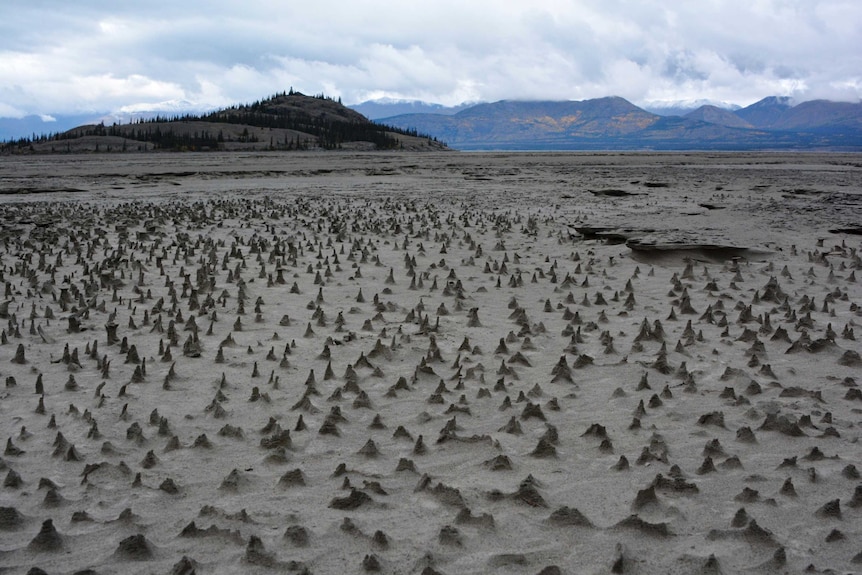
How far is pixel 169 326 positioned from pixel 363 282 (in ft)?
9.51

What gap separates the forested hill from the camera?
7856 centimetres

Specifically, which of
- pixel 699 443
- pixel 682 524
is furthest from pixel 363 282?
pixel 682 524

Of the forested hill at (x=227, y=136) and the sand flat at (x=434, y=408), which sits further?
the forested hill at (x=227, y=136)

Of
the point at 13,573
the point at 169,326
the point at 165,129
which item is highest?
the point at 165,129

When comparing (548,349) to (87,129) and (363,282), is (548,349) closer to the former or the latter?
(363,282)

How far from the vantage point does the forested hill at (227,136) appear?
7856cm

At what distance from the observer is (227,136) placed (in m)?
92.1

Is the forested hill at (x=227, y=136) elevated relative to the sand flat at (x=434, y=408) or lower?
elevated

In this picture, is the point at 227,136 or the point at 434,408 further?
the point at 227,136

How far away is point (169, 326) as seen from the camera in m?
6.61

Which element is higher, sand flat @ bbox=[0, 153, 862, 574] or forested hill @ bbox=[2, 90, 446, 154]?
forested hill @ bbox=[2, 90, 446, 154]

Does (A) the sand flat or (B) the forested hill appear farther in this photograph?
(B) the forested hill

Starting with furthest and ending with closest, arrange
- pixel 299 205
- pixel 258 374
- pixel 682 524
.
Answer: pixel 299 205
pixel 258 374
pixel 682 524

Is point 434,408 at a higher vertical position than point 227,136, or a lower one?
lower
